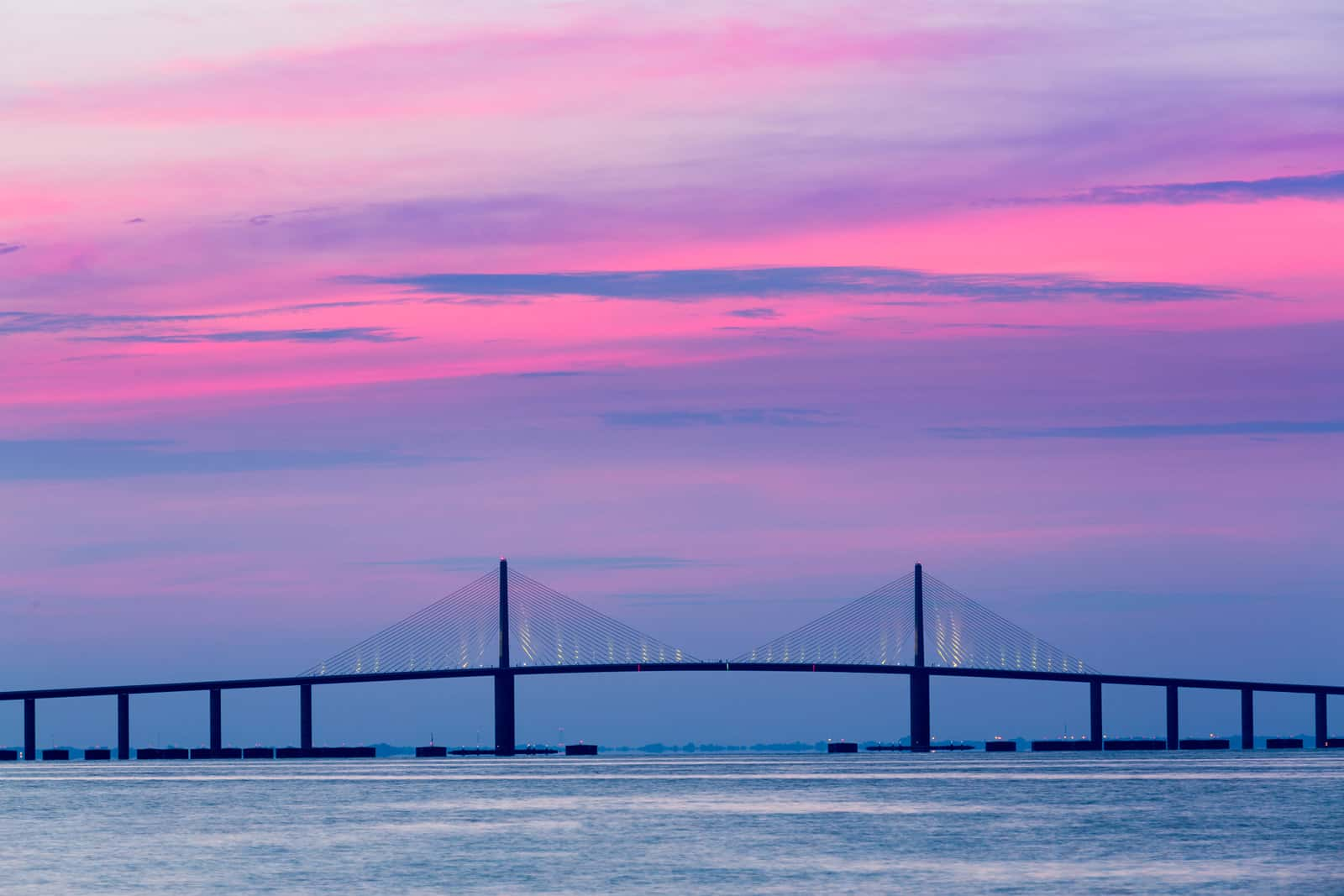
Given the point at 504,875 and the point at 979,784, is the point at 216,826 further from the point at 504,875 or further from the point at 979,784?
the point at 979,784

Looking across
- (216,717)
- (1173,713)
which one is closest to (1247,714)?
(1173,713)

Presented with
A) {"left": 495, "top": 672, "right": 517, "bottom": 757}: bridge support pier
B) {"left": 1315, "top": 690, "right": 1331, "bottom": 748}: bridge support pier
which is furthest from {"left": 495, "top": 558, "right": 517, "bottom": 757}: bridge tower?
{"left": 1315, "top": 690, "right": 1331, "bottom": 748}: bridge support pier

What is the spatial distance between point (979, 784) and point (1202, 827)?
3726 cm

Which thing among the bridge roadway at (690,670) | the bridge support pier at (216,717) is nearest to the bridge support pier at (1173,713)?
the bridge roadway at (690,670)

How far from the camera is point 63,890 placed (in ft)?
150

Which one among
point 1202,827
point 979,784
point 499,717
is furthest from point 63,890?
point 499,717

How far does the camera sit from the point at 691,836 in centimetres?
5988

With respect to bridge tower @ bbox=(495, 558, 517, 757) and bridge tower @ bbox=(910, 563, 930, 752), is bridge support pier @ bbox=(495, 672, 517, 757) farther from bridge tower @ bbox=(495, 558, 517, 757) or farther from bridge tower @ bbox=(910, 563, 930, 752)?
bridge tower @ bbox=(910, 563, 930, 752)

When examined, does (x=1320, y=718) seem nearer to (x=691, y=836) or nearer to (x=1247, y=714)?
(x=1247, y=714)

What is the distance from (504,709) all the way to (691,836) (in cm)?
8156

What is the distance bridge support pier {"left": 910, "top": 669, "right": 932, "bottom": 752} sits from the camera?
138m

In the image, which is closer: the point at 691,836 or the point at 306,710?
the point at 691,836

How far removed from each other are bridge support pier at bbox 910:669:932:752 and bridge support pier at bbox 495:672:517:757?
24394 millimetres

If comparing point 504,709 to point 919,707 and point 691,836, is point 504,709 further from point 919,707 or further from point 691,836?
point 691,836
